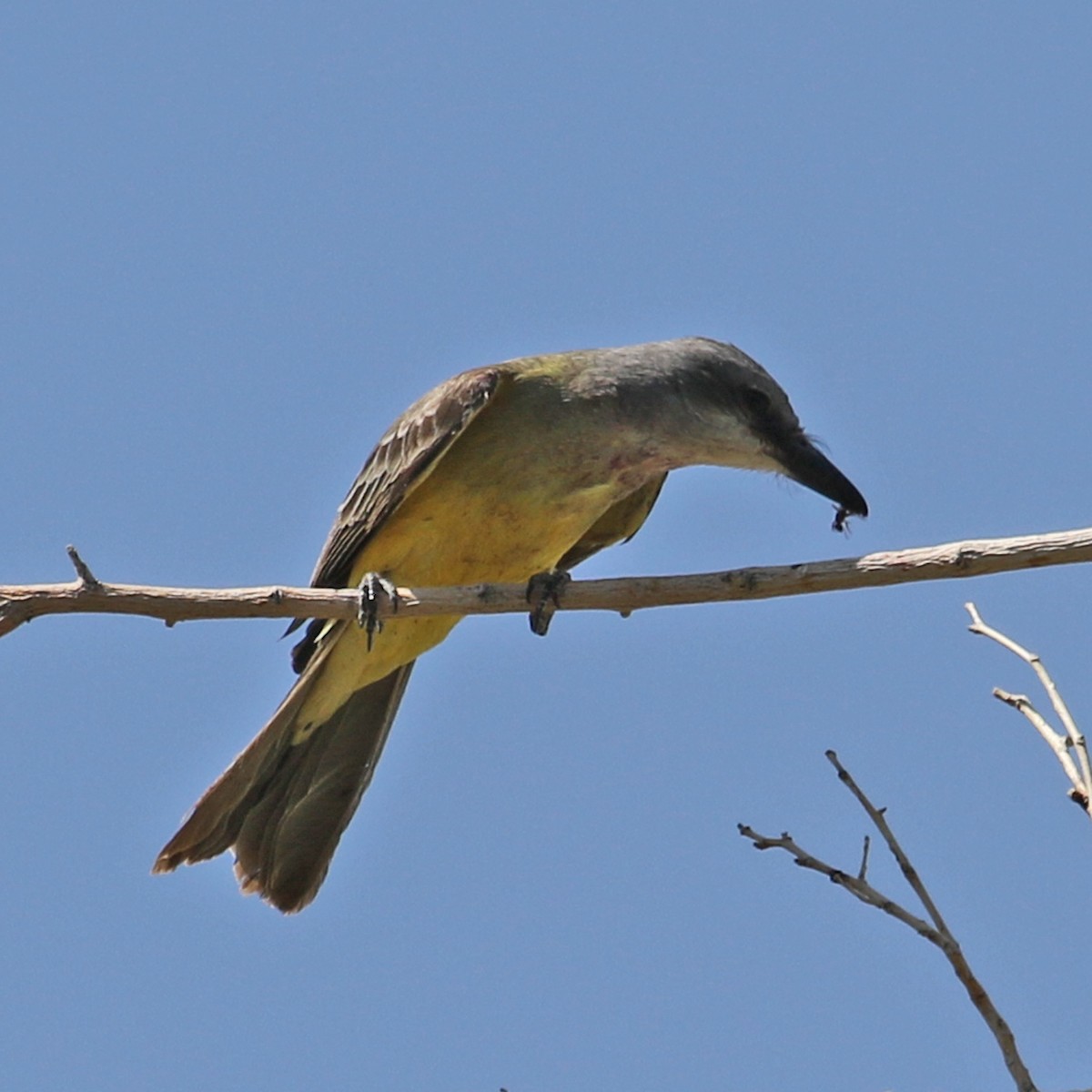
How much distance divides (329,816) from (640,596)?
3034 mm

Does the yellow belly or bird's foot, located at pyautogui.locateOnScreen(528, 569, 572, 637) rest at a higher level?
the yellow belly

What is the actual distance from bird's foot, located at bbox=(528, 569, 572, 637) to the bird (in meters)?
0.04

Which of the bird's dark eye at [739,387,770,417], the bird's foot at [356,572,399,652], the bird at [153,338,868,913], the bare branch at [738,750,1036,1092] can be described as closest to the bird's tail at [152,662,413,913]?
the bird at [153,338,868,913]

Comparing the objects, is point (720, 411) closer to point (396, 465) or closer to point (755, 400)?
point (755, 400)

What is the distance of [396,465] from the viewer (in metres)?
7.95

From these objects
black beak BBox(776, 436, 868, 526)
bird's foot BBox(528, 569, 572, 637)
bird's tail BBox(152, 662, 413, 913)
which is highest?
black beak BBox(776, 436, 868, 526)

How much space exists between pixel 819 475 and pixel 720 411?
0.57m

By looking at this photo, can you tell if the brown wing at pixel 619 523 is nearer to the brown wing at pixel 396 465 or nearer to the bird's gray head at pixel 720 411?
the bird's gray head at pixel 720 411

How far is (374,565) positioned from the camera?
794 cm

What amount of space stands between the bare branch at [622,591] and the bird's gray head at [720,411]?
1704 millimetres

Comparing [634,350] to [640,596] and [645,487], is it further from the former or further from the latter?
[640,596]

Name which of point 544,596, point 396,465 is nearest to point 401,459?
point 396,465

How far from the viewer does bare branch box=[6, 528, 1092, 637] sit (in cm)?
548

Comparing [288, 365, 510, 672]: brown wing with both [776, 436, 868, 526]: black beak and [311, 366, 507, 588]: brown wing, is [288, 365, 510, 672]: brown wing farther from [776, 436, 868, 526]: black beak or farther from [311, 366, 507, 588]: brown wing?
[776, 436, 868, 526]: black beak
